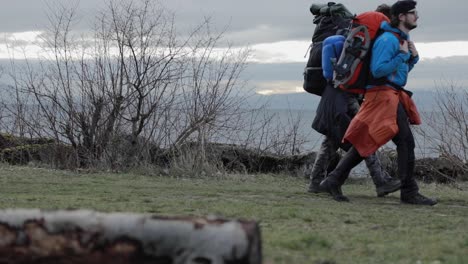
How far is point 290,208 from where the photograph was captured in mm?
8211

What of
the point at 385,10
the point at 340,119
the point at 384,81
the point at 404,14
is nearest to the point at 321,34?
the point at 385,10

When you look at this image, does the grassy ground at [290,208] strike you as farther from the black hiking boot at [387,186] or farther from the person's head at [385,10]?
the person's head at [385,10]

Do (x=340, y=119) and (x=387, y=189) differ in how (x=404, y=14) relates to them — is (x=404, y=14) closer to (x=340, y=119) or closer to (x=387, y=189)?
(x=340, y=119)

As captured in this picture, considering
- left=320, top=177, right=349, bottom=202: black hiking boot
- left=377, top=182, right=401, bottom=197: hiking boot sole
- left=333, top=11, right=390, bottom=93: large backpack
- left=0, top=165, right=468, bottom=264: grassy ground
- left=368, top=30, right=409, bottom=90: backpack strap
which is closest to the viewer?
left=0, top=165, right=468, bottom=264: grassy ground

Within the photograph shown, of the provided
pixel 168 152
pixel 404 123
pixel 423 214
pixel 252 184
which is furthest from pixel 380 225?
pixel 168 152

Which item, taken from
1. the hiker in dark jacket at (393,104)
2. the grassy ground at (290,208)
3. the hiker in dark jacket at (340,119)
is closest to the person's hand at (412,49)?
the hiker in dark jacket at (393,104)

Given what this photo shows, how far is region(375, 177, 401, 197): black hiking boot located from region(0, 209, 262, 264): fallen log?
6.26 meters

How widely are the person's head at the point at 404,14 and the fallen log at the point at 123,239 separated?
569 cm

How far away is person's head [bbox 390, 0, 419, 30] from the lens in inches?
355

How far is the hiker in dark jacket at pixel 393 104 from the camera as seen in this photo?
8.90m

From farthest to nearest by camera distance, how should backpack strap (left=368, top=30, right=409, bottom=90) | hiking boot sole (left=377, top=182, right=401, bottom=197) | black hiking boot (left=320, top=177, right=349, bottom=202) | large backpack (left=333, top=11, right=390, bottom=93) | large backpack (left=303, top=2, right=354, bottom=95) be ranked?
large backpack (left=303, top=2, right=354, bottom=95)
hiking boot sole (left=377, top=182, right=401, bottom=197)
black hiking boot (left=320, top=177, right=349, bottom=202)
large backpack (left=333, top=11, right=390, bottom=93)
backpack strap (left=368, top=30, right=409, bottom=90)

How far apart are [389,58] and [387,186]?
1.90 metres

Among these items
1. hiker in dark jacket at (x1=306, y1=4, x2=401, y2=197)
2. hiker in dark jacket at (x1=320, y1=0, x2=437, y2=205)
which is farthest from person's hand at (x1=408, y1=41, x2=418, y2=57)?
hiker in dark jacket at (x1=306, y1=4, x2=401, y2=197)

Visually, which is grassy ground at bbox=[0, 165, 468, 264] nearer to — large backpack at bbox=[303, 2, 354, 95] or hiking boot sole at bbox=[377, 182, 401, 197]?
hiking boot sole at bbox=[377, 182, 401, 197]
